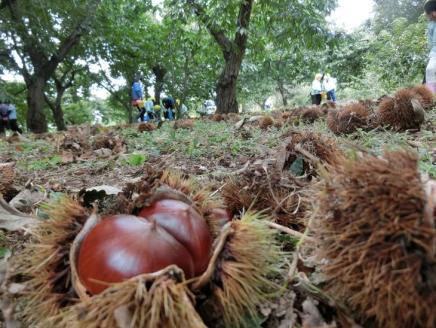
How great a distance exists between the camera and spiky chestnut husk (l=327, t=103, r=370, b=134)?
3.12 m

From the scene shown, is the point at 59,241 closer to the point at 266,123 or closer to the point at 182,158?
the point at 182,158

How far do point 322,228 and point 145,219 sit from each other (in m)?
0.41

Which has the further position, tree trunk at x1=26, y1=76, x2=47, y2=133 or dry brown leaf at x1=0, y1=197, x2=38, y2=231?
tree trunk at x1=26, y1=76, x2=47, y2=133

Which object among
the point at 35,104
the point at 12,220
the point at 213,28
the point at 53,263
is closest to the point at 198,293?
the point at 53,263

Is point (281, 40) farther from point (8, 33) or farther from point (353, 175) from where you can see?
point (353, 175)

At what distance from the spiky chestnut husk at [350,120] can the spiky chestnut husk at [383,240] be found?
7.89ft

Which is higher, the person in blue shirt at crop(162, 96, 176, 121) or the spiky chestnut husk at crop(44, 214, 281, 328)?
the person in blue shirt at crop(162, 96, 176, 121)

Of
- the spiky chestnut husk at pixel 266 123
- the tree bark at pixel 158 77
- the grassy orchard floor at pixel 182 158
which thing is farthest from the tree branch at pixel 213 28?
the tree bark at pixel 158 77

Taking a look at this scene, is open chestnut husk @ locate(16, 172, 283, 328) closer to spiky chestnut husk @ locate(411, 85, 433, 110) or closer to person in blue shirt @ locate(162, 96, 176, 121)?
spiky chestnut husk @ locate(411, 85, 433, 110)

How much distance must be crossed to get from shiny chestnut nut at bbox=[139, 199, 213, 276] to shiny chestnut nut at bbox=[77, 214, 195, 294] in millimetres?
14

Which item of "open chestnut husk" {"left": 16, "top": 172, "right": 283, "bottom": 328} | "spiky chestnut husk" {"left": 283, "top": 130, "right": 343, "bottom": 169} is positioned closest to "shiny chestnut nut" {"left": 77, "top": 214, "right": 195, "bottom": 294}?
"open chestnut husk" {"left": 16, "top": 172, "right": 283, "bottom": 328}

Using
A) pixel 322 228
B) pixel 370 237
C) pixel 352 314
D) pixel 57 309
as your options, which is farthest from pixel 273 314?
pixel 57 309

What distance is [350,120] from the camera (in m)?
3.12

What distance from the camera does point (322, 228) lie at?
2.82ft
